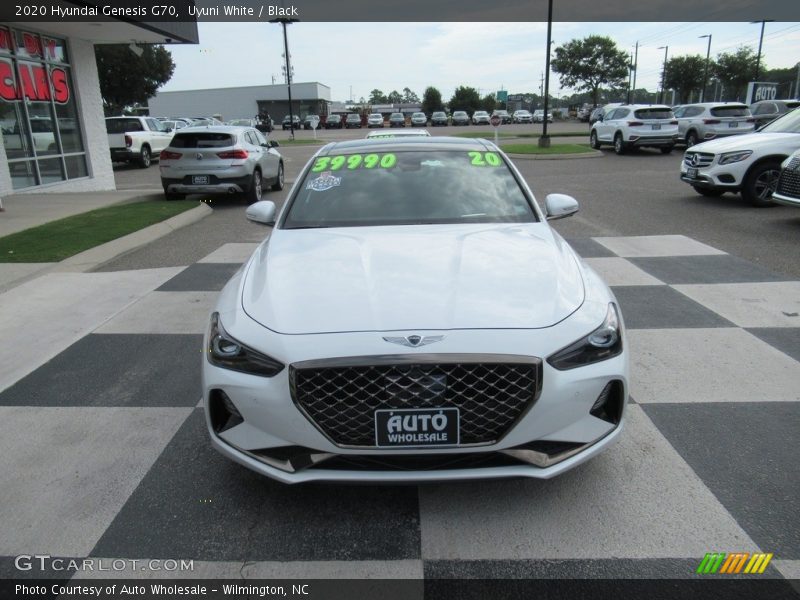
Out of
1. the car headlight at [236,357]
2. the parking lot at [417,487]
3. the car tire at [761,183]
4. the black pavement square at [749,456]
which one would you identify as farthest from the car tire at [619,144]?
the car headlight at [236,357]

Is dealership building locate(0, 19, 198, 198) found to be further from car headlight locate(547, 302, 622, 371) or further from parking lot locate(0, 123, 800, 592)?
car headlight locate(547, 302, 622, 371)

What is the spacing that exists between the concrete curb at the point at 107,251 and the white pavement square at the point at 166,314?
166cm

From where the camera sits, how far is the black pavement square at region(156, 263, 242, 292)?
6598mm

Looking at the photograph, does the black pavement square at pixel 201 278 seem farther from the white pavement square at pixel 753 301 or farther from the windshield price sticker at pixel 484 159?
the white pavement square at pixel 753 301

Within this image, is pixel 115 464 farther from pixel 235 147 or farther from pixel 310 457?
pixel 235 147

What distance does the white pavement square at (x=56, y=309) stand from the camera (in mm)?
4820

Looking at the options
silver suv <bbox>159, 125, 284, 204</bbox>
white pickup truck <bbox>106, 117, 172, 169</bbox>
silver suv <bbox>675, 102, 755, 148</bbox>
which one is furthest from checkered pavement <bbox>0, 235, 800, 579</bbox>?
white pickup truck <bbox>106, 117, 172, 169</bbox>

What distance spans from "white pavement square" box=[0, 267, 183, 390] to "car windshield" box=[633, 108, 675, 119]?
20.4m

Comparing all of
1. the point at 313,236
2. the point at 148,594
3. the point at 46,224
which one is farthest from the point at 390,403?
→ the point at 46,224

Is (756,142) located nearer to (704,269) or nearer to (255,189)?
(704,269)

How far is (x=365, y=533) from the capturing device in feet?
8.78

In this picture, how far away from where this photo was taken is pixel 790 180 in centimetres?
889

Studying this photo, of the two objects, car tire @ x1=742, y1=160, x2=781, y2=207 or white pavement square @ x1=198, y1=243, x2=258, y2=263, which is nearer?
white pavement square @ x1=198, y1=243, x2=258, y2=263

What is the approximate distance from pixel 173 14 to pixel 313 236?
48.5 ft
